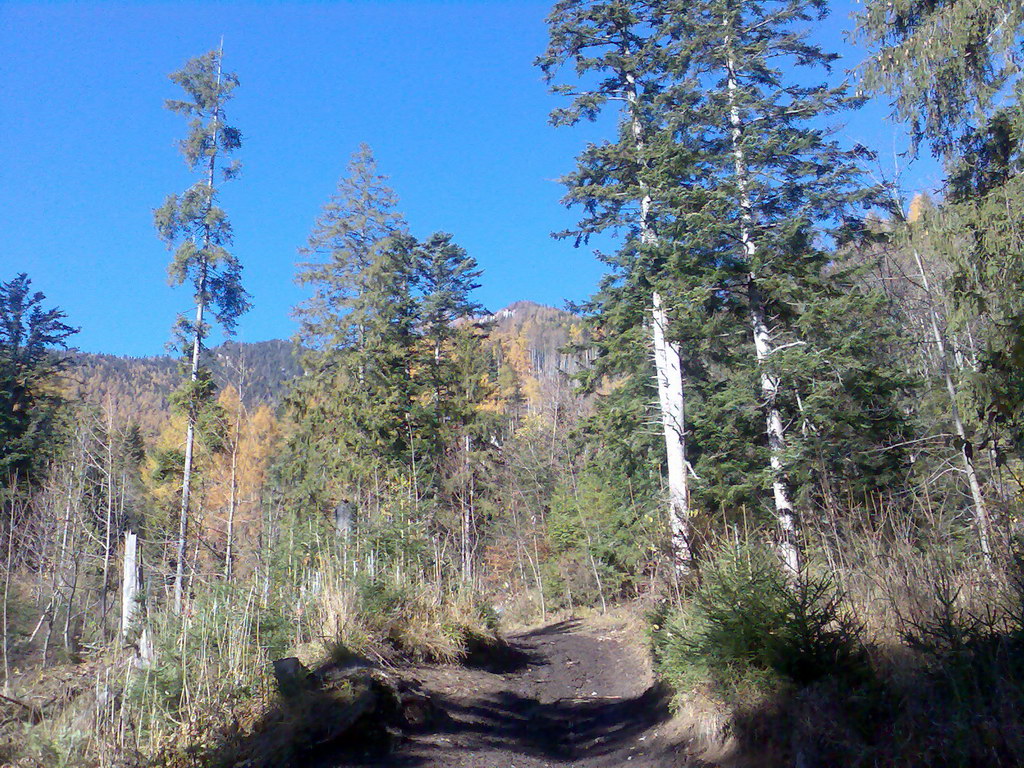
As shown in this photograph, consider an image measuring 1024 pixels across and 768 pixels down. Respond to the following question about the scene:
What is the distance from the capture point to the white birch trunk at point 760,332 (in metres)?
11.6

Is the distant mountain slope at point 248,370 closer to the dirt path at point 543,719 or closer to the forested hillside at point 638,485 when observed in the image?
the forested hillside at point 638,485

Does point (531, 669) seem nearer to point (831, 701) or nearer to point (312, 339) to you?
point (831, 701)

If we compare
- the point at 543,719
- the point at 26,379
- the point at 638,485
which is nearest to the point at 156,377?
the point at 26,379

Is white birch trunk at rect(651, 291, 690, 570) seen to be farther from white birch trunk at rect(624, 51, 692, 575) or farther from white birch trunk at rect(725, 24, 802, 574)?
white birch trunk at rect(725, 24, 802, 574)

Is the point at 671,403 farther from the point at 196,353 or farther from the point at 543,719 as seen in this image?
the point at 196,353

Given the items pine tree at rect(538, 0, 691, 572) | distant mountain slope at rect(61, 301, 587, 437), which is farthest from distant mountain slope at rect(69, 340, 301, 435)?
pine tree at rect(538, 0, 691, 572)

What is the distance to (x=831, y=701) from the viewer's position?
13.7 ft

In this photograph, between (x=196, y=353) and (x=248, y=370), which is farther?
(x=196, y=353)

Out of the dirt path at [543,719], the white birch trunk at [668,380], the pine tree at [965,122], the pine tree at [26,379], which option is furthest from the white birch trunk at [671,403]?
the pine tree at [26,379]

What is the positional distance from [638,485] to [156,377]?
3888 centimetres

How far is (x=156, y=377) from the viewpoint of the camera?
45.7 metres

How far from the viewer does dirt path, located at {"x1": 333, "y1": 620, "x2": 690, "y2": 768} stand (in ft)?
18.1

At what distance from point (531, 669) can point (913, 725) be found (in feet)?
23.2

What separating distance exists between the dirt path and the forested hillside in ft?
0.19
